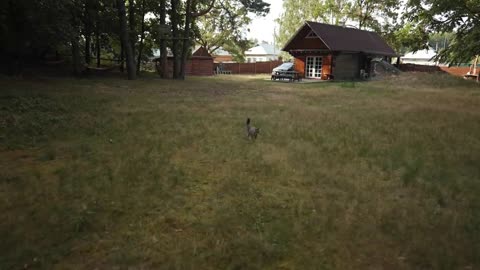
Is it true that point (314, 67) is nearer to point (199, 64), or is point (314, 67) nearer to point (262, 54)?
point (199, 64)

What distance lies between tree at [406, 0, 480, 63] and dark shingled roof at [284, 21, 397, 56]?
45.2 ft

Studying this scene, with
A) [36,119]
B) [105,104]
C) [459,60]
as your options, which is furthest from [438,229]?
[105,104]

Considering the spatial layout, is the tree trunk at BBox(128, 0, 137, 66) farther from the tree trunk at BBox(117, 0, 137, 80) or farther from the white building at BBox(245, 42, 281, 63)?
the white building at BBox(245, 42, 281, 63)

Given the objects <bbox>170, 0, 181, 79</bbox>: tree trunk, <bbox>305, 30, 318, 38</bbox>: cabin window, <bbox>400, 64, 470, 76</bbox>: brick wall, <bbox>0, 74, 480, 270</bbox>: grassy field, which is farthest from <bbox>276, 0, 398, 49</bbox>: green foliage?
<bbox>0, 74, 480, 270</bbox>: grassy field

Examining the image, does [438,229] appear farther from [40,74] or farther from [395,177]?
[40,74]

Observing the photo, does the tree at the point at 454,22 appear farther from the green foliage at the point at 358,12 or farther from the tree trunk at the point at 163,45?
the green foliage at the point at 358,12

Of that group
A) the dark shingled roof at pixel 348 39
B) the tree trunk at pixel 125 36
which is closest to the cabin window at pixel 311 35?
the dark shingled roof at pixel 348 39

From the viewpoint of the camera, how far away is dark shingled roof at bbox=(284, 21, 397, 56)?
30094mm

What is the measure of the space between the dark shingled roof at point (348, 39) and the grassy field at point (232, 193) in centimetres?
2136

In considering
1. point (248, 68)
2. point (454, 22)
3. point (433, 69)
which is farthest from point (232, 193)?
point (433, 69)

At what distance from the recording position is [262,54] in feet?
259

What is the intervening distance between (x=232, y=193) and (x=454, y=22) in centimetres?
1301

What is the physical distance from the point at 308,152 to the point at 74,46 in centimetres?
1681

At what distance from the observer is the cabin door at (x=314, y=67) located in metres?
31.5
